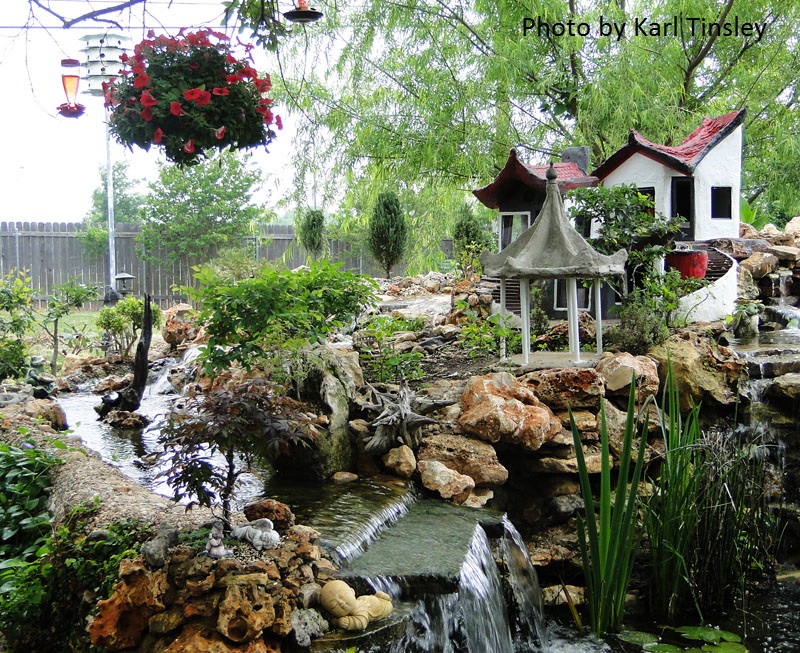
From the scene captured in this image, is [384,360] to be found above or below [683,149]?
below

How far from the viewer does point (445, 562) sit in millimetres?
4238

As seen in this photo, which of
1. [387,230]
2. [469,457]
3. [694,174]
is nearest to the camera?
[469,457]

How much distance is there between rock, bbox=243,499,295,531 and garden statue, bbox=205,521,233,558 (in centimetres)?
53

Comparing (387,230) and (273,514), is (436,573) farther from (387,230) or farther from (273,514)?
(387,230)

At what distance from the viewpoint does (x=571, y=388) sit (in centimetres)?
629

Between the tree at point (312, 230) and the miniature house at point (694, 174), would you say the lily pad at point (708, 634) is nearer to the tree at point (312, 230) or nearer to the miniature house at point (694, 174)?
the miniature house at point (694, 174)

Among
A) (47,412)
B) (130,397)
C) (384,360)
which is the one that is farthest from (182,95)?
(130,397)

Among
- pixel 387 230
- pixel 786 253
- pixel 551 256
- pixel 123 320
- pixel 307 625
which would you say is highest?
pixel 387 230

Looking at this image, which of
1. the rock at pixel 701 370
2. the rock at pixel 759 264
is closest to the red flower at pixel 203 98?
the rock at pixel 701 370

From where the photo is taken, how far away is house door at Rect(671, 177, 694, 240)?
10.3m

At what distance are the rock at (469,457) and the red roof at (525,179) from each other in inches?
145

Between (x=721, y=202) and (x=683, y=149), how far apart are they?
0.96m

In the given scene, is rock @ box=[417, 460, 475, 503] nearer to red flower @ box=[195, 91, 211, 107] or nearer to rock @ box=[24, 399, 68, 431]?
red flower @ box=[195, 91, 211, 107]

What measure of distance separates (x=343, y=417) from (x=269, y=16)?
2.89m
